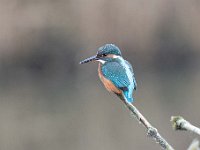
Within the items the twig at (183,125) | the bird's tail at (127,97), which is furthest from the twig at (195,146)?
the bird's tail at (127,97)

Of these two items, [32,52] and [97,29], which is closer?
[97,29]

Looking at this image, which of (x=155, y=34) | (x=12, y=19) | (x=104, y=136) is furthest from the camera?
(x=155, y=34)

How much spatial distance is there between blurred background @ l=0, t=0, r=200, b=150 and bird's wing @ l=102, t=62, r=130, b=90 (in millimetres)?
7034

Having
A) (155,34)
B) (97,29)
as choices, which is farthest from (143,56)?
(97,29)

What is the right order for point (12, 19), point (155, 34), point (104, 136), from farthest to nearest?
point (155, 34) → point (12, 19) → point (104, 136)

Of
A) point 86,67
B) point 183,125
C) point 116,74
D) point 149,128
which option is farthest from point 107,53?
point 86,67

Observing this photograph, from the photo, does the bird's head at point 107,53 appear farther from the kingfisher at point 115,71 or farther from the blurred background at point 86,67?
the blurred background at point 86,67

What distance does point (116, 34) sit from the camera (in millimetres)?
9523

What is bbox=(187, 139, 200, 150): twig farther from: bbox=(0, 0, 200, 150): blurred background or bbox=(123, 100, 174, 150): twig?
bbox=(0, 0, 200, 150): blurred background

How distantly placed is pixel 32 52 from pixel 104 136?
7.61 feet

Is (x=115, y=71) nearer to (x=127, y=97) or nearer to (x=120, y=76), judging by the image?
(x=120, y=76)

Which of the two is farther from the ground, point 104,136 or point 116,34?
point 116,34

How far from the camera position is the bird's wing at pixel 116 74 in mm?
1169

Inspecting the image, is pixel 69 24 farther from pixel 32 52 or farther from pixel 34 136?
pixel 34 136
